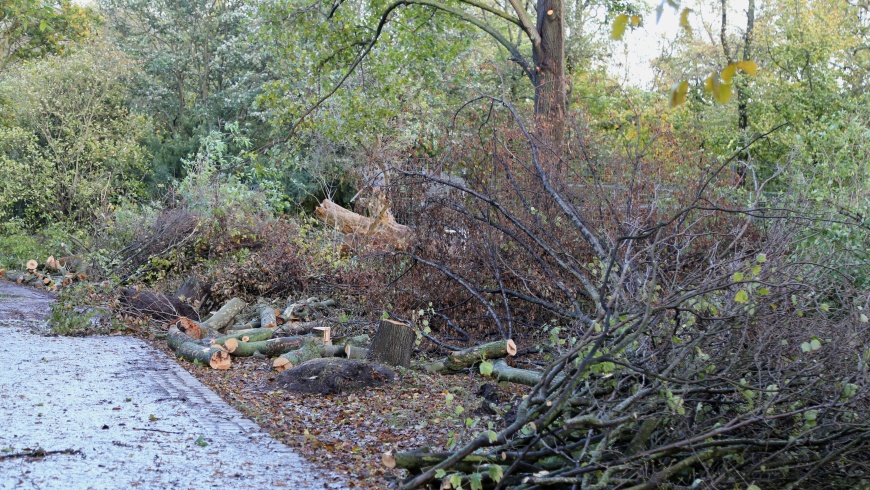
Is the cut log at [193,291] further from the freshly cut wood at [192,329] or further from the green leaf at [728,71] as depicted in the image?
the green leaf at [728,71]

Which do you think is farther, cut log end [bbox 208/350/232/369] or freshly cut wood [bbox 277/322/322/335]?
freshly cut wood [bbox 277/322/322/335]

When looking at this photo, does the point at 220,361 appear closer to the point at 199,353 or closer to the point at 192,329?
the point at 199,353

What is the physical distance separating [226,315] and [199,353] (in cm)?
219

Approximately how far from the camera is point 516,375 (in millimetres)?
6570

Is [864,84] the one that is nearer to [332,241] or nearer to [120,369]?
[332,241]

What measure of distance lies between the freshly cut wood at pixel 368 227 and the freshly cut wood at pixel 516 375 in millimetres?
2472

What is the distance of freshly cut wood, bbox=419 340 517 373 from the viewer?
7093 mm

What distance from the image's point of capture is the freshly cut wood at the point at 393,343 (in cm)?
757

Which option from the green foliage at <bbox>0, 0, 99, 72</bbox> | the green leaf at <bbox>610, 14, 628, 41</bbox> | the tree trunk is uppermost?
the green foliage at <bbox>0, 0, 99, 72</bbox>

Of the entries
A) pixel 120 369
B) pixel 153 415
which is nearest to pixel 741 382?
pixel 153 415

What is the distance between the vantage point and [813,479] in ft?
12.4

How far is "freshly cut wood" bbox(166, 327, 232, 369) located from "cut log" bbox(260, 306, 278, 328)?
945 millimetres

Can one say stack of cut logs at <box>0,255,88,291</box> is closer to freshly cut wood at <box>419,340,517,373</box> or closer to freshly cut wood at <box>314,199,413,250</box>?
freshly cut wood at <box>314,199,413,250</box>

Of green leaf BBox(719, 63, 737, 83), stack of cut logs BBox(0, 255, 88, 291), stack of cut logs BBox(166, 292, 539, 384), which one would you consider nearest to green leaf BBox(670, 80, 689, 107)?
green leaf BBox(719, 63, 737, 83)
